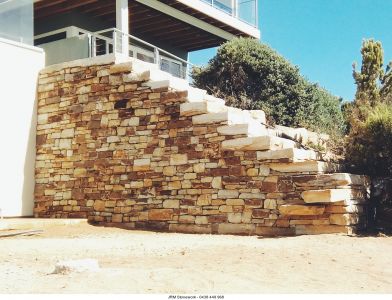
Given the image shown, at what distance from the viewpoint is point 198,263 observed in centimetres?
574

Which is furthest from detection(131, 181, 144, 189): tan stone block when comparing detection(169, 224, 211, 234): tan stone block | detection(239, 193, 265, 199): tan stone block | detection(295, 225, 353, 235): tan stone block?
detection(295, 225, 353, 235): tan stone block

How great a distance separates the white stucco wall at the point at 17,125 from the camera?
10477 millimetres

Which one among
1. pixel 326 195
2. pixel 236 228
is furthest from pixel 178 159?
pixel 326 195

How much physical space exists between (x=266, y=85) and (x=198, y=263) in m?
8.38

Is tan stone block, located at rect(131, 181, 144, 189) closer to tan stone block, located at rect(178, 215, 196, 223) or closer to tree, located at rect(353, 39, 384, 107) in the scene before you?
tan stone block, located at rect(178, 215, 196, 223)

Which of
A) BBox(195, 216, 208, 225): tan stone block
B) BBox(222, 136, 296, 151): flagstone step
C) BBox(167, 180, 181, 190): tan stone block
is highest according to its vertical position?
BBox(222, 136, 296, 151): flagstone step

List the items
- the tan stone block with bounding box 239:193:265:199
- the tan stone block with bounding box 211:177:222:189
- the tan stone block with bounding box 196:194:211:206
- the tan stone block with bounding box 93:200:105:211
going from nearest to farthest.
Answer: the tan stone block with bounding box 239:193:265:199
the tan stone block with bounding box 211:177:222:189
the tan stone block with bounding box 196:194:211:206
the tan stone block with bounding box 93:200:105:211

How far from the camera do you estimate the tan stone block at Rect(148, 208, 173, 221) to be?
924 cm

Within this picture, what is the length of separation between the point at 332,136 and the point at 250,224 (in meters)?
3.38

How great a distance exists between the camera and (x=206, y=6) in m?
15.0

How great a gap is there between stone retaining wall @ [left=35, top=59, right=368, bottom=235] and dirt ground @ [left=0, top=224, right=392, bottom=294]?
1.67 ft

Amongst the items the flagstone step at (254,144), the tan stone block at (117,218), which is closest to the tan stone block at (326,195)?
the flagstone step at (254,144)

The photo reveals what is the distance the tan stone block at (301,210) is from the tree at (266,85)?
5.29m

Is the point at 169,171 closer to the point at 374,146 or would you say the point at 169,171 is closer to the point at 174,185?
the point at 174,185
